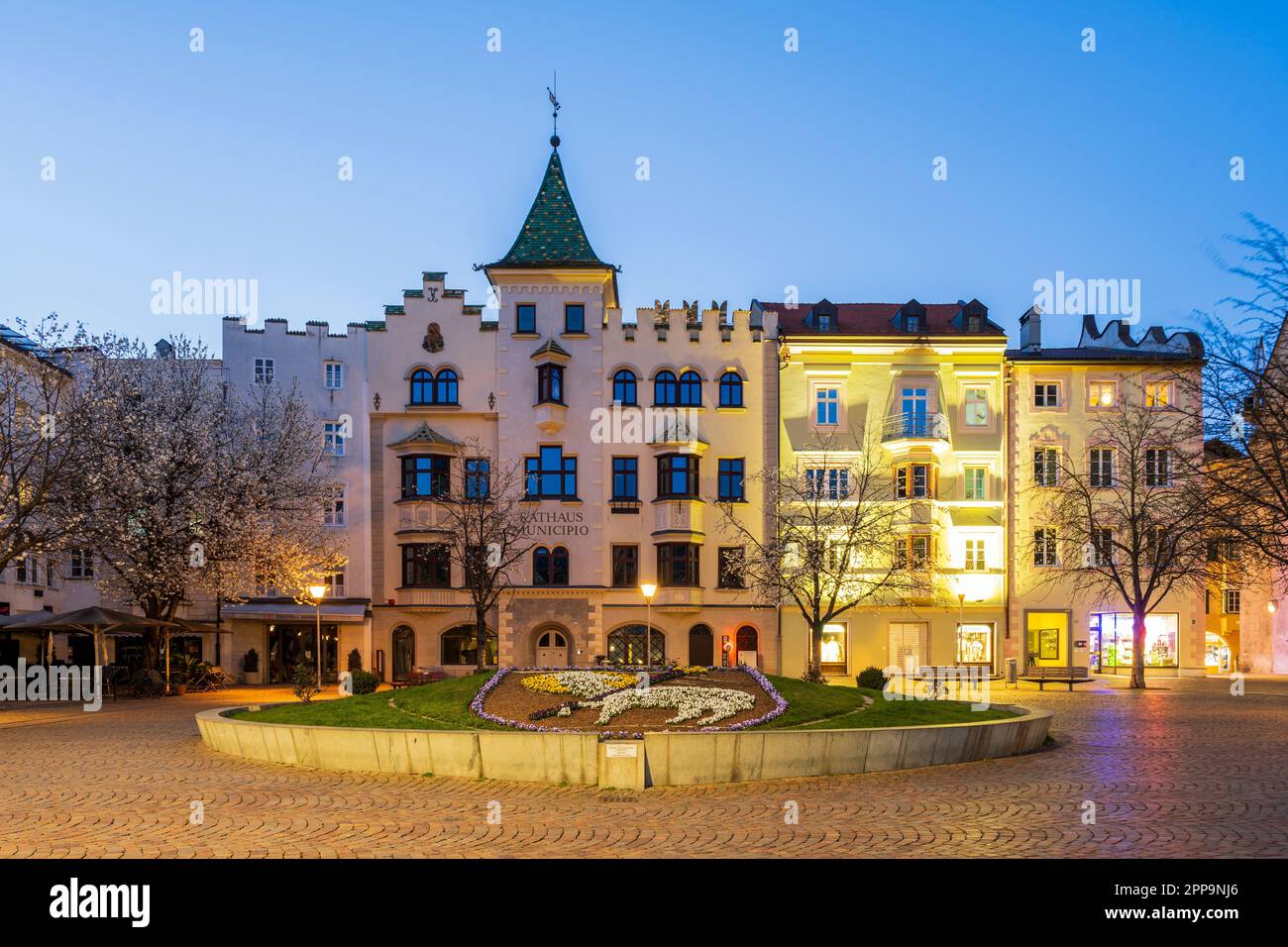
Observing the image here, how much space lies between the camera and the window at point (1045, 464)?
50.6 metres

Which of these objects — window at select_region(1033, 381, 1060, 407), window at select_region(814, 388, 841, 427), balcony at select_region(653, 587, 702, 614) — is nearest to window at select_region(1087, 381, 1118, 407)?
window at select_region(1033, 381, 1060, 407)

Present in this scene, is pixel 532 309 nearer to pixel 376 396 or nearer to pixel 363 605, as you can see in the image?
pixel 376 396

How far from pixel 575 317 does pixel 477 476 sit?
314 inches

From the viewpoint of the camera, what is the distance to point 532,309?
163 ft

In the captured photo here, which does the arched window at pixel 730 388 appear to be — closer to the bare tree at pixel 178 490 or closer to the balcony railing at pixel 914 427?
the balcony railing at pixel 914 427

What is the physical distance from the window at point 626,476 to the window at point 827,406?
26.0ft

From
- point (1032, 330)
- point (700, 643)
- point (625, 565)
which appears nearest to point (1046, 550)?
point (1032, 330)

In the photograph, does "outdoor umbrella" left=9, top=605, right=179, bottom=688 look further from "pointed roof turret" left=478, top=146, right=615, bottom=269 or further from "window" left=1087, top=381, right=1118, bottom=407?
"window" left=1087, top=381, right=1118, bottom=407

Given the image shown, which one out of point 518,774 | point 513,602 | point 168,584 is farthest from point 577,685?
point 513,602

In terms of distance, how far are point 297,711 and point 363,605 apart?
82.2 feet

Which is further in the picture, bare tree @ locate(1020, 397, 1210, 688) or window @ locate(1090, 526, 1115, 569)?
bare tree @ locate(1020, 397, 1210, 688)

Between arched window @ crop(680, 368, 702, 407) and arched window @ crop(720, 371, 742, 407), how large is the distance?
999 mm

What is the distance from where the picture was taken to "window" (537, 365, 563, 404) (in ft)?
161

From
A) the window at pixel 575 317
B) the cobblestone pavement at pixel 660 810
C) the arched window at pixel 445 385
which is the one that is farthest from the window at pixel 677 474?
the cobblestone pavement at pixel 660 810
